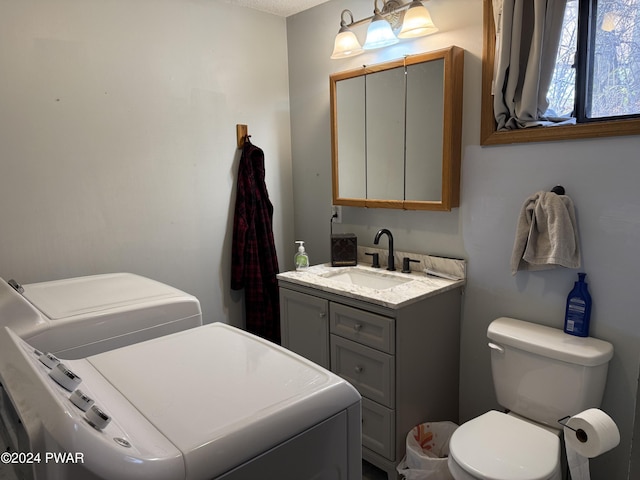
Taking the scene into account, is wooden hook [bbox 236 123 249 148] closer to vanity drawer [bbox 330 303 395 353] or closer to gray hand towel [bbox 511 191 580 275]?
vanity drawer [bbox 330 303 395 353]

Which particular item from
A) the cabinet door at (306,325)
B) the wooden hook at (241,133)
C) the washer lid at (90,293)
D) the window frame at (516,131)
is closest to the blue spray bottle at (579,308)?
the window frame at (516,131)

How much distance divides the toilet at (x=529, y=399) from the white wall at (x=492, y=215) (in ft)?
0.40

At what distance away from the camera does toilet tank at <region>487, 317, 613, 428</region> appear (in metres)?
1.66

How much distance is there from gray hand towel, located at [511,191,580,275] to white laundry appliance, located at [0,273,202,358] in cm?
134

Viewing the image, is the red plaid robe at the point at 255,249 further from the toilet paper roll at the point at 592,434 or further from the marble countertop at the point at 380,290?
the toilet paper roll at the point at 592,434

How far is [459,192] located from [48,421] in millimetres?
1878

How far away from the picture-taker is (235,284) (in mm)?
2691

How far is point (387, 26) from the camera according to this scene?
219cm

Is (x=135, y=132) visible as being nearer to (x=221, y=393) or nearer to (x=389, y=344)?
(x=389, y=344)

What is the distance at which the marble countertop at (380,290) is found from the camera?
1908 millimetres

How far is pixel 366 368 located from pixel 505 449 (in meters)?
0.65

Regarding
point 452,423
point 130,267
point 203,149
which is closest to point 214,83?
point 203,149

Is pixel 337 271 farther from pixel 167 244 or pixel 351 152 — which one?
pixel 167 244

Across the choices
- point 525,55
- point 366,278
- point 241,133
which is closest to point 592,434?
point 366,278
